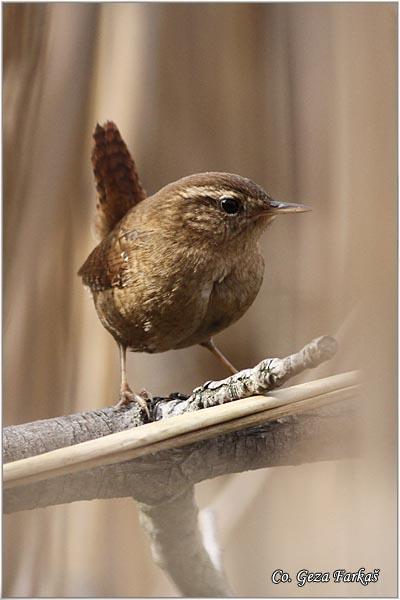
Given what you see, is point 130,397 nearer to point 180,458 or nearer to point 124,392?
point 124,392

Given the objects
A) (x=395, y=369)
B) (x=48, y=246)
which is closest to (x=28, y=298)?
(x=48, y=246)

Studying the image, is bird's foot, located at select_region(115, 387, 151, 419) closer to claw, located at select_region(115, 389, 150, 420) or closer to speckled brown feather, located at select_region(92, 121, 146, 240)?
claw, located at select_region(115, 389, 150, 420)

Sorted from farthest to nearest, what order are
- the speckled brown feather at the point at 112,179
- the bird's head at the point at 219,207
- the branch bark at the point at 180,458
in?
the speckled brown feather at the point at 112,179
the bird's head at the point at 219,207
the branch bark at the point at 180,458

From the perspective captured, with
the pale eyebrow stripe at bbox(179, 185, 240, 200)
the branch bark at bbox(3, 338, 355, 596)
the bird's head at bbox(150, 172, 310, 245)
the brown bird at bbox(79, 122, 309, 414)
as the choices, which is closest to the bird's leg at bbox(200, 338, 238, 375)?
the brown bird at bbox(79, 122, 309, 414)

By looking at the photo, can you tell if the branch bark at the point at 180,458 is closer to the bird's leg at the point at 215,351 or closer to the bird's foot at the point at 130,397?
the bird's foot at the point at 130,397

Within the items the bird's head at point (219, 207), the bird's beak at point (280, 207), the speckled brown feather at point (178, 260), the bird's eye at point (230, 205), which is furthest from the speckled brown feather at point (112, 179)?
the bird's beak at point (280, 207)
